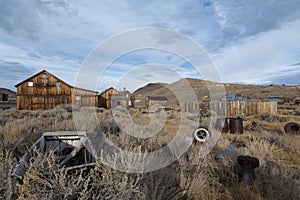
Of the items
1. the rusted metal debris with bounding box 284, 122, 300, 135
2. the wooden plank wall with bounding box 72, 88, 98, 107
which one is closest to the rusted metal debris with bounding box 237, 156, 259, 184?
the rusted metal debris with bounding box 284, 122, 300, 135

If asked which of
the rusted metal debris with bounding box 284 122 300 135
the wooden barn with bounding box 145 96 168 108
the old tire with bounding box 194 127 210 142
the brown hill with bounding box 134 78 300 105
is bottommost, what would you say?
the rusted metal debris with bounding box 284 122 300 135

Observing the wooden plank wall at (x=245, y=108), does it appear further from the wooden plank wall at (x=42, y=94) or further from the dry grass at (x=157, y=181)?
the wooden plank wall at (x=42, y=94)

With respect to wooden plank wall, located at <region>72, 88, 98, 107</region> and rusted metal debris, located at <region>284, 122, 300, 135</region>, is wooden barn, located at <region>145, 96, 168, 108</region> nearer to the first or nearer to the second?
wooden plank wall, located at <region>72, 88, 98, 107</region>

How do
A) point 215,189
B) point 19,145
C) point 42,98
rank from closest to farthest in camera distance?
1. point 215,189
2. point 19,145
3. point 42,98

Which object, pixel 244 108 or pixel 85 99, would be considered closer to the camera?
pixel 244 108

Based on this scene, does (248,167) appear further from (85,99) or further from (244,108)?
(85,99)

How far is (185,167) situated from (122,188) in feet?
6.52

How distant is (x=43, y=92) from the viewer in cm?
3144

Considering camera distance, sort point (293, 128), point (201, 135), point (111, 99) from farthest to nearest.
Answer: point (111, 99), point (293, 128), point (201, 135)

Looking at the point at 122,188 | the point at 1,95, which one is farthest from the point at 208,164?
the point at 1,95

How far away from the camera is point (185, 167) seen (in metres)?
4.10

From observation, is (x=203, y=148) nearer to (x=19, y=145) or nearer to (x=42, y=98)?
(x=19, y=145)

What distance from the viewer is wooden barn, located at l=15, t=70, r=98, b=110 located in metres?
30.8

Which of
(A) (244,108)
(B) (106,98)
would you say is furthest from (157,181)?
(B) (106,98)
